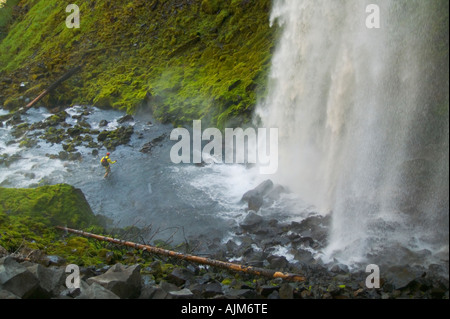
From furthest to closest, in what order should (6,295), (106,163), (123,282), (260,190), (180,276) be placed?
(106,163)
(260,190)
(180,276)
(123,282)
(6,295)

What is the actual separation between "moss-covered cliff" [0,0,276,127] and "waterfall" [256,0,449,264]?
6354 mm

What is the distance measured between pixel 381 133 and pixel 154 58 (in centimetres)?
1940

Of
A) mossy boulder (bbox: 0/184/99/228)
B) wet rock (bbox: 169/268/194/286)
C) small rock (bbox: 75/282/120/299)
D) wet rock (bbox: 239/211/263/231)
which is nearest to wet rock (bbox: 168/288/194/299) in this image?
small rock (bbox: 75/282/120/299)

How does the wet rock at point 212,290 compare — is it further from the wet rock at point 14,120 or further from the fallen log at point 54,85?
the fallen log at point 54,85

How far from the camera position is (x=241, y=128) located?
63.6 ft

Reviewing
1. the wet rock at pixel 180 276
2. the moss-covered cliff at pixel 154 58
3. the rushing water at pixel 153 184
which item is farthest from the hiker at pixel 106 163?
the wet rock at pixel 180 276

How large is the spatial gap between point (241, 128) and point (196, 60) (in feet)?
26.5

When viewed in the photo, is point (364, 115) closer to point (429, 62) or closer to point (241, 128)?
point (429, 62)

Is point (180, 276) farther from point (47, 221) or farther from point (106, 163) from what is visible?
point (106, 163)

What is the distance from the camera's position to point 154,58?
26953mm

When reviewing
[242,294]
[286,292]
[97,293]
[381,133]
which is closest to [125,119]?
[381,133]

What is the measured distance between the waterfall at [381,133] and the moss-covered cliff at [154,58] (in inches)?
250

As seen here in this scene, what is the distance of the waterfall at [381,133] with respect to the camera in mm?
9469
